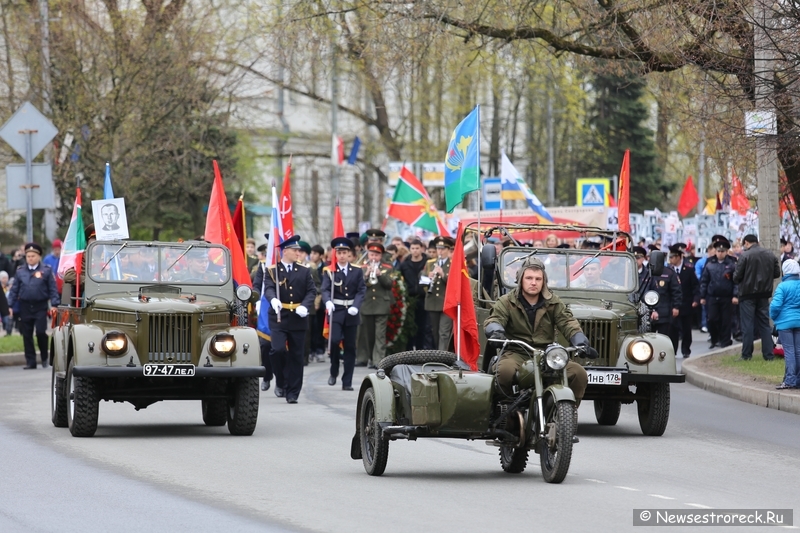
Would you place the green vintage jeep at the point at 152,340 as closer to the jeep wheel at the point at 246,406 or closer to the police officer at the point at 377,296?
the jeep wheel at the point at 246,406

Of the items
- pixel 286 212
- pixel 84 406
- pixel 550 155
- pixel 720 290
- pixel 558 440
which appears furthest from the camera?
pixel 550 155

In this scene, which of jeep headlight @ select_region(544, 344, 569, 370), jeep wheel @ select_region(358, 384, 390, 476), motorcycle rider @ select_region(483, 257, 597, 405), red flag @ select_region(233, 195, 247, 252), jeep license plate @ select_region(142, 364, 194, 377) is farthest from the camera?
red flag @ select_region(233, 195, 247, 252)

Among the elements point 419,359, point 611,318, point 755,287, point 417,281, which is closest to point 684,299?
point 755,287

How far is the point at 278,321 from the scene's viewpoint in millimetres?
17250

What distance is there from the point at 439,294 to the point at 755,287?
4853 millimetres

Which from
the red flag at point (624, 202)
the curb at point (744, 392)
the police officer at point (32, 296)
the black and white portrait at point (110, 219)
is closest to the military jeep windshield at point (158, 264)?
the black and white portrait at point (110, 219)

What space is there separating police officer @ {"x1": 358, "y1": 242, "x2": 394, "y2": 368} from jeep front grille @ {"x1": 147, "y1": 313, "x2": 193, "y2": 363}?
9.37 meters

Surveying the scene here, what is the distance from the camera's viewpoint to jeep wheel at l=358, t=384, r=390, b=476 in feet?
35.4

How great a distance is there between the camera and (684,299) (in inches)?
979

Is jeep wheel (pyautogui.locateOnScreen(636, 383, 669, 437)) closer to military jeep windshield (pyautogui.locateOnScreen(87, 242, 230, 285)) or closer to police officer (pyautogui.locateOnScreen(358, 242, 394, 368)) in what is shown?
military jeep windshield (pyautogui.locateOnScreen(87, 242, 230, 285))

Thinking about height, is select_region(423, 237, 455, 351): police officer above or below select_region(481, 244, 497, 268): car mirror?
below

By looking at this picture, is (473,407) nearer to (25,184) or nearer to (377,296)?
(377,296)

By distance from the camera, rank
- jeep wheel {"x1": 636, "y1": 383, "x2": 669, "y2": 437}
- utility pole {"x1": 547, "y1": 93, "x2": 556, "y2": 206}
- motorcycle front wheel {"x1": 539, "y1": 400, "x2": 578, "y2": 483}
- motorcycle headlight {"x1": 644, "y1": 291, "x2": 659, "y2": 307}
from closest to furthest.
Result: motorcycle front wheel {"x1": 539, "y1": 400, "x2": 578, "y2": 483} < jeep wheel {"x1": 636, "y1": 383, "x2": 669, "y2": 437} < motorcycle headlight {"x1": 644, "y1": 291, "x2": 659, "y2": 307} < utility pole {"x1": 547, "y1": 93, "x2": 556, "y2": 206}

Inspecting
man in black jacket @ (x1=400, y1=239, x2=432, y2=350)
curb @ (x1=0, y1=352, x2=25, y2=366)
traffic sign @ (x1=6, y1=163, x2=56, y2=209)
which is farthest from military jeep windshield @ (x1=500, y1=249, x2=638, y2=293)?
curb @ (x1=0, y1=352, x2=25, y2=366)
